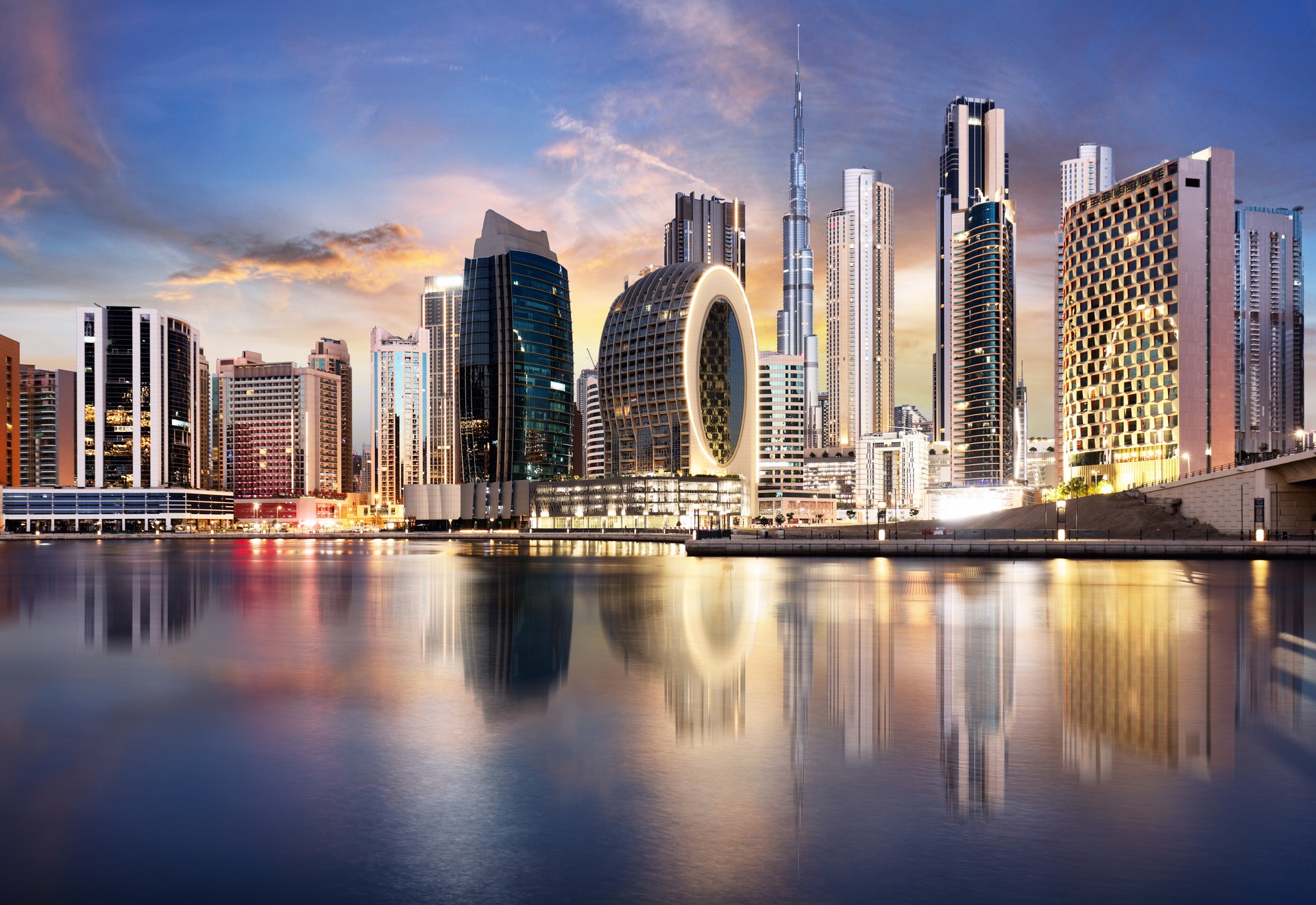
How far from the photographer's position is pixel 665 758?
17.1m

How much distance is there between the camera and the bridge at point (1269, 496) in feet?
319

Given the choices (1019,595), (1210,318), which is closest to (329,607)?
(1019,595)

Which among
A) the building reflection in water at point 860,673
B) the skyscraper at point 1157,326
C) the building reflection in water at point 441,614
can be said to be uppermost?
the skyscraper at point 1157,326

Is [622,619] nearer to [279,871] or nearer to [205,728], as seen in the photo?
[205,728]

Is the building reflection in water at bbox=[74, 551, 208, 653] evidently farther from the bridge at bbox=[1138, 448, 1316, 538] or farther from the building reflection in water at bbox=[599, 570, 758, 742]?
the bridge at bbox=[1138, 448, 1316, 538]

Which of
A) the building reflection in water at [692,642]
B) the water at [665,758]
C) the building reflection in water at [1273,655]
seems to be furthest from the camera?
the building reflection in water at [1273,655]

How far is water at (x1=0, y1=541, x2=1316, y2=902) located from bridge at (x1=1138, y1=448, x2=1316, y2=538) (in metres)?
68.0

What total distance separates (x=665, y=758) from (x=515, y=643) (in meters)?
16.7

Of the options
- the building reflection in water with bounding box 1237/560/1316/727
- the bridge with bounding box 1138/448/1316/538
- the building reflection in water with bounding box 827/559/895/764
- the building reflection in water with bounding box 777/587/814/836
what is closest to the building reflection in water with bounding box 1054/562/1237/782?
the building reflection in water with bounding box 1237/560/1316/727

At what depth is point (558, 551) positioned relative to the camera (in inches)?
4875

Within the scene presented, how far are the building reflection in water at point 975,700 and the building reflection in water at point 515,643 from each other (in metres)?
9.12

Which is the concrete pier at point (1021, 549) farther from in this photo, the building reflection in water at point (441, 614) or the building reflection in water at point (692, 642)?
the building reflection in water at point (692, 642)

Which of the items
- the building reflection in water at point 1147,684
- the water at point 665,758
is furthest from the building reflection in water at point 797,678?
the building reflection in water at point 1147,684

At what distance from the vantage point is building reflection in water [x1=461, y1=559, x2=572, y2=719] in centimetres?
2378
